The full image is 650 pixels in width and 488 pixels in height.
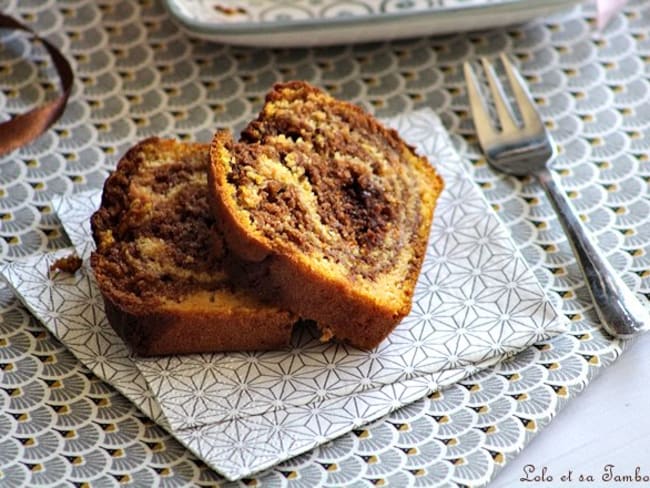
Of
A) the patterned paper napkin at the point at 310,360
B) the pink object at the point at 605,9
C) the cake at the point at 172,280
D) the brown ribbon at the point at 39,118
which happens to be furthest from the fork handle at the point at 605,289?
the brown ribbon at the point at 39,118

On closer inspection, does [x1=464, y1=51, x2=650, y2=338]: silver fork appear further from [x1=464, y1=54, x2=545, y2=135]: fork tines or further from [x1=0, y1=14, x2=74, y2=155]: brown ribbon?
[x1=0, y1=14, x2=74, y2=155]: brown ribbon

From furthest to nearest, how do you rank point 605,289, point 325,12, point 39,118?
point 325,12
point 39,118
point 605,289

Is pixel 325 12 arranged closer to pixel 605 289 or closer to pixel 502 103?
pixel 502 103

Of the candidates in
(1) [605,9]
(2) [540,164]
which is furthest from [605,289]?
(1) [605,9]

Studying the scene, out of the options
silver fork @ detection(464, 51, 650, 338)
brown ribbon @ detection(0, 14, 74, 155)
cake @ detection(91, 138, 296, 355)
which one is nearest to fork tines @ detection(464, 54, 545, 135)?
silver fork @ detection(464, 51, 650, 338)

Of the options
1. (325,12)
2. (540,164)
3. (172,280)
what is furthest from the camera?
(325,12)
